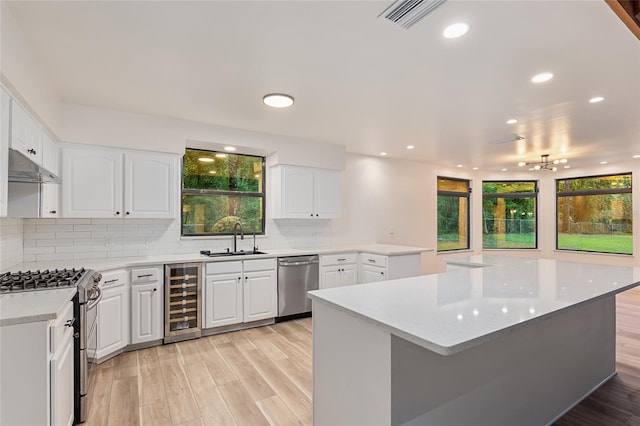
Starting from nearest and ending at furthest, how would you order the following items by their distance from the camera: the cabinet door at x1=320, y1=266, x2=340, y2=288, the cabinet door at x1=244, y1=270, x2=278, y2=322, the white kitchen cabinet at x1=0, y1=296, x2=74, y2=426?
the white kitchen cabinet at x1=0, y1=296, x2=74, y2=426 → the cabinet door at x1=244, y1=270, x2=278, y2=322 → the cabinet door at x1=320, y1=266, x2=340, y2=288

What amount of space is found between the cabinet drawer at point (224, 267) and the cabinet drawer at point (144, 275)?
53 cm

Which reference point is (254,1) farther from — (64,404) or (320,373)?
(64,404)

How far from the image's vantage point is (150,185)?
365cm

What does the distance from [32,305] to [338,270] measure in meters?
3.51

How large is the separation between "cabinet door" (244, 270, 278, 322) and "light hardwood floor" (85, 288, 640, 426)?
385mm

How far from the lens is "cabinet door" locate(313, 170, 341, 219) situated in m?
4.90

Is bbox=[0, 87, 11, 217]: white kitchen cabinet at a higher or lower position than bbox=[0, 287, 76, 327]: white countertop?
higher

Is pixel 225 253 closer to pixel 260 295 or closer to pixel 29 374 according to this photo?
pixel 260 295

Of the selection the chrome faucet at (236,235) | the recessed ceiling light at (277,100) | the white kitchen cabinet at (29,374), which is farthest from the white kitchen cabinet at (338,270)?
the white kitchen cabinet at (29,374)

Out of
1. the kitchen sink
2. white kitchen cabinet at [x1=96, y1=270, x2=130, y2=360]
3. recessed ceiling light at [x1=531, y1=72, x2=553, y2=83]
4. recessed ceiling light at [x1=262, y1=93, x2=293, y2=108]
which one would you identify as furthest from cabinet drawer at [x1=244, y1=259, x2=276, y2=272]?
recessed ceiling light at [x1=531, y1=72, x2=553, y2=83]

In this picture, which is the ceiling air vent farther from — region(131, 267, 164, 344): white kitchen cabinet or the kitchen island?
region(131, 267, 164, 344): white kitchen cabinet

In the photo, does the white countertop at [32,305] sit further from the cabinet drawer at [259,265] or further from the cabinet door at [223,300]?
the cabinet drawer at [259,265]

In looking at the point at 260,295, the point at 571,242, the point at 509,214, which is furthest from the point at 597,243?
the point at 260,295

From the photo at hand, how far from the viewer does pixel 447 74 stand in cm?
265
